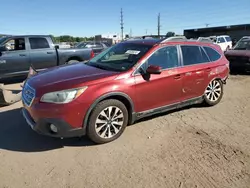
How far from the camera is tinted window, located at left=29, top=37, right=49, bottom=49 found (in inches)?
359

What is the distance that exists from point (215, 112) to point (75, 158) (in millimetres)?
3471

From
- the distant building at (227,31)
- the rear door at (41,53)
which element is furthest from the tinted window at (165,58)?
the distant building at (227,31)

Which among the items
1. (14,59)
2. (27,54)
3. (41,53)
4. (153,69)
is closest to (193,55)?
(153,69)

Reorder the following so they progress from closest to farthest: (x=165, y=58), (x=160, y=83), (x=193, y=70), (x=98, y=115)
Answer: (x=98, y=115)
(x=160, y=83)
(x=165, y=58)
(x=193, y=70)

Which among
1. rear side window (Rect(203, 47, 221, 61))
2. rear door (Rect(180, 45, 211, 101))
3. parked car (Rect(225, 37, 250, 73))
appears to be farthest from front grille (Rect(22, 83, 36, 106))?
parked car (Rect(225, 37, 250, 73))

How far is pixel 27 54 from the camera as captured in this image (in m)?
8.93

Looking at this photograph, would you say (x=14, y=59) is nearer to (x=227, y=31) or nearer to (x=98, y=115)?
(x=98, y=115)

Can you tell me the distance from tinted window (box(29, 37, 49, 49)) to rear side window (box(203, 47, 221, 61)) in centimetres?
631

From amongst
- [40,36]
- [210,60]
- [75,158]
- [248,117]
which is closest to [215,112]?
[248,117]

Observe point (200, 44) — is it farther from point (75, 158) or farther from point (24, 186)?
point (24, 186)

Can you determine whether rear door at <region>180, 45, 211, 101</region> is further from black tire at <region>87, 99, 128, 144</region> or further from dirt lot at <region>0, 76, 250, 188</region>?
black tire at <region>87, 99, 128, 144</region>

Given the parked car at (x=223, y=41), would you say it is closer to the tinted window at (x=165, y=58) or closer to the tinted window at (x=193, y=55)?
the tinted window at (x=193, y=55)

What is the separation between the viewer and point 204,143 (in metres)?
4.01

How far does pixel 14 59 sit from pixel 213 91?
684 centimetres
